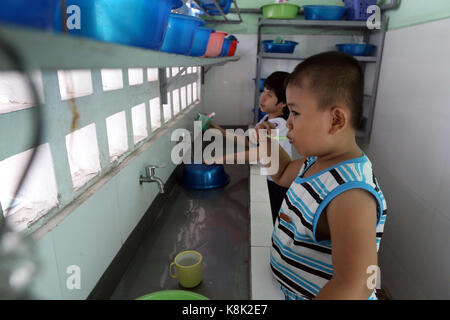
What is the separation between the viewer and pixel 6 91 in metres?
0.74

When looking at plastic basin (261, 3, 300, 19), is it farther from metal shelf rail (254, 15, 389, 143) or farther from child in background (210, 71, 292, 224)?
child in background (210, 71, 292, 224)

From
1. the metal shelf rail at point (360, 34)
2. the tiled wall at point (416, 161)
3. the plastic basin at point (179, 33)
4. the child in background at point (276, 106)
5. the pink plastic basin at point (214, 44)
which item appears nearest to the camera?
the plastic basin at point (179, 33)

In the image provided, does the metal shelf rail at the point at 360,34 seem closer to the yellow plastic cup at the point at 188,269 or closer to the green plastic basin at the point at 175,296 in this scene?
the yellow plastic cup at the point at 188,269

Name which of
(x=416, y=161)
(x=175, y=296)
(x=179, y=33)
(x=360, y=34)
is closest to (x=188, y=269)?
(x=175, y=296)

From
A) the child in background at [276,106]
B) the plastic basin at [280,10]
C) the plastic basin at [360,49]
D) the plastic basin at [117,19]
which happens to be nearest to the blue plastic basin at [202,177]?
the child in background at [276,106]

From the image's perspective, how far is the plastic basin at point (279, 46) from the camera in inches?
111

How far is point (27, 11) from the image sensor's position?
30cm

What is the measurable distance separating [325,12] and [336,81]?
2.47m

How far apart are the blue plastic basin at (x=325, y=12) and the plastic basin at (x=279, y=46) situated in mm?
296

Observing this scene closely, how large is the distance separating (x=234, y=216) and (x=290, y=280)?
766mm

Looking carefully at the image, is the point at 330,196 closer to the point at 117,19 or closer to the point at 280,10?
the point at 117,19

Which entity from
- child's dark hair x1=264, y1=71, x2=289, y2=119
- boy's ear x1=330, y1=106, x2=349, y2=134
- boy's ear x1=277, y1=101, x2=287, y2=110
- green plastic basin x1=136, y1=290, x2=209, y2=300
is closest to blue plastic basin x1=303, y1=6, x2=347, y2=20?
child's dark hair x1=264, y1=71, x2=289, y2=119

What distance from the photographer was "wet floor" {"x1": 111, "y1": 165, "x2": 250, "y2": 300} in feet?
3.73
